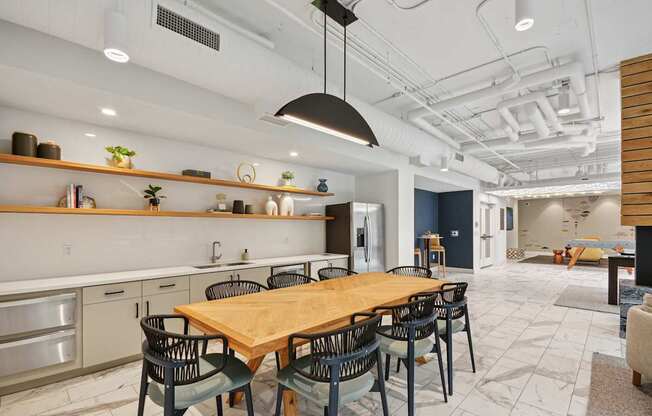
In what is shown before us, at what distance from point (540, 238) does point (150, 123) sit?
16.4m

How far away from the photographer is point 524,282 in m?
7.80

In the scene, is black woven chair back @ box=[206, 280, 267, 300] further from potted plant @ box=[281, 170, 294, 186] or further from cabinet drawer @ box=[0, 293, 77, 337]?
potted plant @ box=[281, 170, 294, 186]

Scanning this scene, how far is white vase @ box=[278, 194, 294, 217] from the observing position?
17.2 ft

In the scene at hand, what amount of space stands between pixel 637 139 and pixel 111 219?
234 inches

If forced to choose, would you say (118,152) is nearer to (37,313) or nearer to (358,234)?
(37,313)

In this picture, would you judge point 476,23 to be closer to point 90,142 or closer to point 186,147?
point 186,147

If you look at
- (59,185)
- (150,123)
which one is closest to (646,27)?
(150,123)

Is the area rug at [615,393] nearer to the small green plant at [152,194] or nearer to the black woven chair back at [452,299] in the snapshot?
the black woven chair back at [452,299]

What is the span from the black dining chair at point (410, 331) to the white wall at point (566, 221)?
14.8 metres

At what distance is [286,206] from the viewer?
5.26 meters

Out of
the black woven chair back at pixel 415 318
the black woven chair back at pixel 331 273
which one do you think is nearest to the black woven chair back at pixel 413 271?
the black woven chair back at pixel 331 273

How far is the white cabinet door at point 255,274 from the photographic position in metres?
4.09

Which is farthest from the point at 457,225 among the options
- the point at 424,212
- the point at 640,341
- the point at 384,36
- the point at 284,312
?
the point at 284,312

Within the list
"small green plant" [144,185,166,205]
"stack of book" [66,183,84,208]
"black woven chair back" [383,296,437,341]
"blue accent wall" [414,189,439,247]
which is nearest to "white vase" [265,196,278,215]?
"small green plant" [144,185,166,205]
